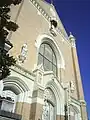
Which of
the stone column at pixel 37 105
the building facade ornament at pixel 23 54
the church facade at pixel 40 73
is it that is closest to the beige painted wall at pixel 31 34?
the church facade at pixel 40 73

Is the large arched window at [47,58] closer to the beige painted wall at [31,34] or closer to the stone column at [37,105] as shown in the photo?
the beige painted wall at [31,34]

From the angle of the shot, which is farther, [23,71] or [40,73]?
[40,73]

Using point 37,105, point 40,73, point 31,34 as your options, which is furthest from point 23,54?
point 37,105

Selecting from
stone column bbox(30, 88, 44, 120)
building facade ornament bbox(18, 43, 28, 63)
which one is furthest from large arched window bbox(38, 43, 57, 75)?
stone column bbox(30, 88, 44, 120)

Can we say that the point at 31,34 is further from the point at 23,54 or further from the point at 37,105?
the point at 37,105

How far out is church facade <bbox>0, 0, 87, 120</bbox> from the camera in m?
9.02

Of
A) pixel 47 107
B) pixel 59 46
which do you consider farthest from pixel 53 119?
pixel 59 46

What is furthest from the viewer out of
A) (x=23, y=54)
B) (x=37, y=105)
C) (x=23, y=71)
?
(x=23, y=54)

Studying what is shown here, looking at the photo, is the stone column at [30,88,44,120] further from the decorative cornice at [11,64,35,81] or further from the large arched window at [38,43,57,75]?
the large arched window at [38,43,57,75]

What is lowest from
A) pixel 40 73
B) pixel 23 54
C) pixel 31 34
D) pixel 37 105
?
pixel 37 105

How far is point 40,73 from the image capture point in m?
10.5

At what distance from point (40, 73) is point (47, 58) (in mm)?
3455

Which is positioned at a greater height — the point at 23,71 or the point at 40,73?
the point at 40,73

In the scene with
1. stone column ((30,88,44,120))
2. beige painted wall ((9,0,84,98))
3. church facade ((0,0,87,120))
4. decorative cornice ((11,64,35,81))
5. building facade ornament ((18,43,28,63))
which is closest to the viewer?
stone column ((30,88,44,120))
